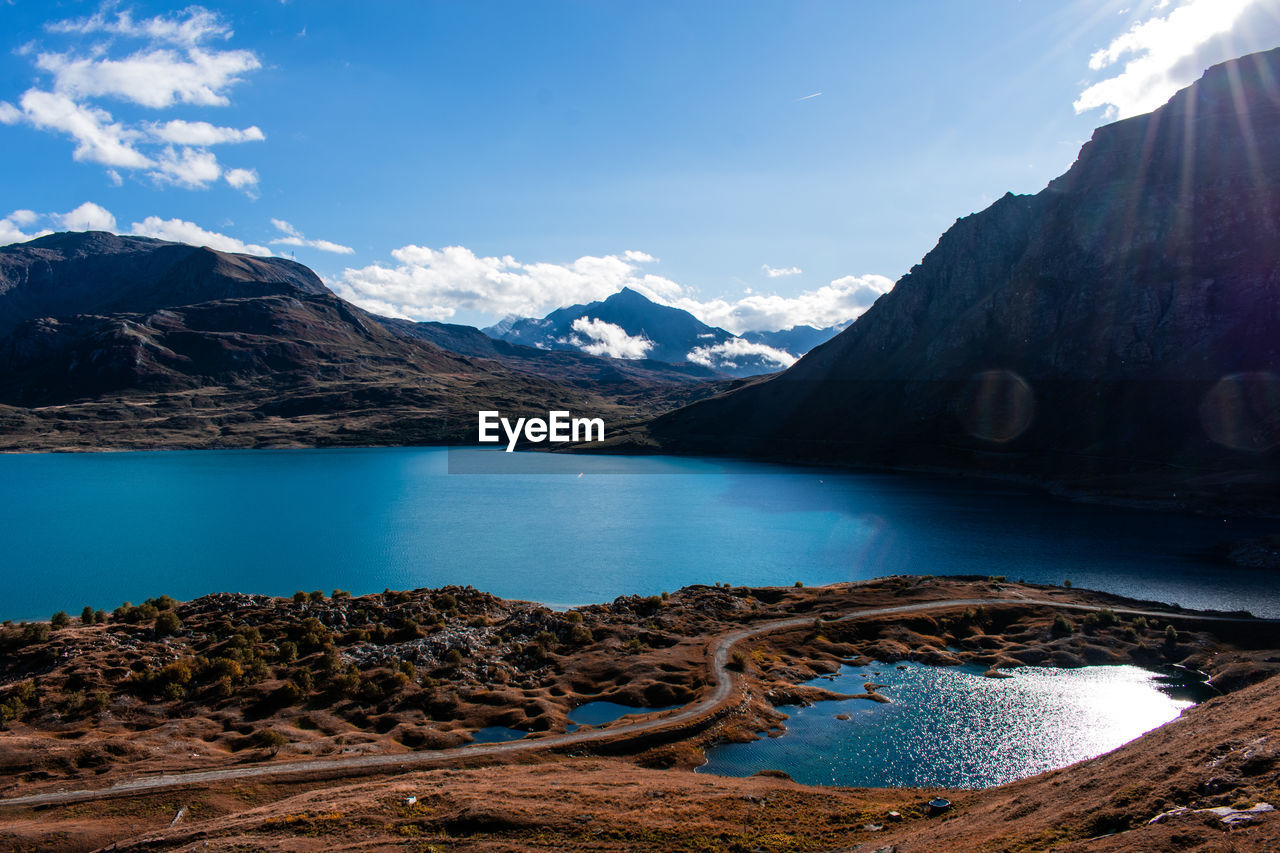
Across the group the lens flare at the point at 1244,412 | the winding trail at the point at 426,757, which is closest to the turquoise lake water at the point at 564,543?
the winding trail at the point at 426,757

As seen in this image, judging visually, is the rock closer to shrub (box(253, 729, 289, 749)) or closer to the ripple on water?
the ripple on water

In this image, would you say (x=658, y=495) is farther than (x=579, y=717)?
Yes

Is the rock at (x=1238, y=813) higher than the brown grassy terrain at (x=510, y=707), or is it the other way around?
the rock at (x=1238, y=813)

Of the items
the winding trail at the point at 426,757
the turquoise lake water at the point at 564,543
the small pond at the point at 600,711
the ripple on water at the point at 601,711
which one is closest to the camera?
the winding trail at the point at 426,757

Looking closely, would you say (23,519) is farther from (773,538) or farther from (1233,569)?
(1233,569)

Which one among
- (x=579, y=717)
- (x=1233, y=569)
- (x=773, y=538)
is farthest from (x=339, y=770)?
(x=1233, y=569)

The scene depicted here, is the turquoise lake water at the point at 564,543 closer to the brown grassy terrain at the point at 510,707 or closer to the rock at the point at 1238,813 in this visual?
the brown grassy terrain at the point at 510,707
